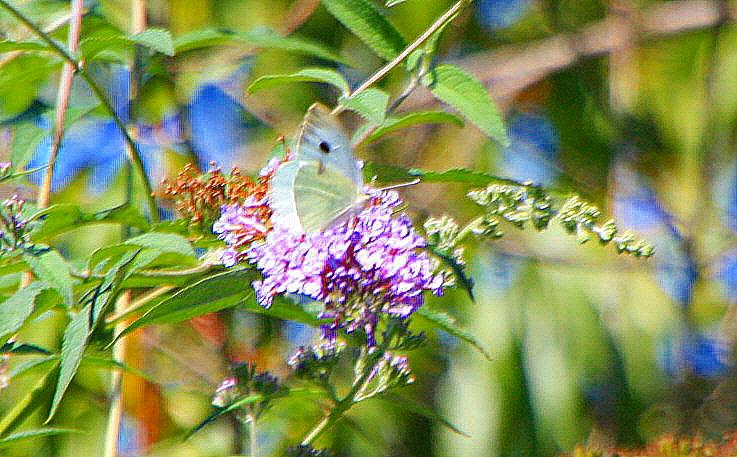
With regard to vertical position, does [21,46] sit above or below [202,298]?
above

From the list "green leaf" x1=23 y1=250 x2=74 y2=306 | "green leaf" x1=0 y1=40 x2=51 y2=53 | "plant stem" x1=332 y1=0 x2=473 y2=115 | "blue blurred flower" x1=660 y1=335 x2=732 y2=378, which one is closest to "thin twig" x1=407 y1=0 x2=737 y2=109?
"blue blurred flower" x1=660 y1=335 x2=732 y2=378

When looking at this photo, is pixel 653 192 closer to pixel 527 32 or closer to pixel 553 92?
pixel 553 92

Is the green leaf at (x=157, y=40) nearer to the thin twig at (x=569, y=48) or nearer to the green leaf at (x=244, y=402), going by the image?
the green leaf at (x=244, y=402)

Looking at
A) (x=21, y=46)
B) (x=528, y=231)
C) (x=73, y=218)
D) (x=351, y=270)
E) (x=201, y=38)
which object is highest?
(x=21, y=46)

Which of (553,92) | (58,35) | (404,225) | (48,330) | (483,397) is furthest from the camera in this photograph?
(553,92)

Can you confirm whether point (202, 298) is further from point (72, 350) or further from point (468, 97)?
point (468, 97)

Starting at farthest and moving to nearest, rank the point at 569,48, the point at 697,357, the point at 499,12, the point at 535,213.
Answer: the point at 499,12 < the point at 569,48 < the point at 697,357 < the point at 535,213

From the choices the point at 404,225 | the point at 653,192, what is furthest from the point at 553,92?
the point at 404,225

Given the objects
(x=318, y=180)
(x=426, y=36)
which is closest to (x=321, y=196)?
(x=318, y=180)
